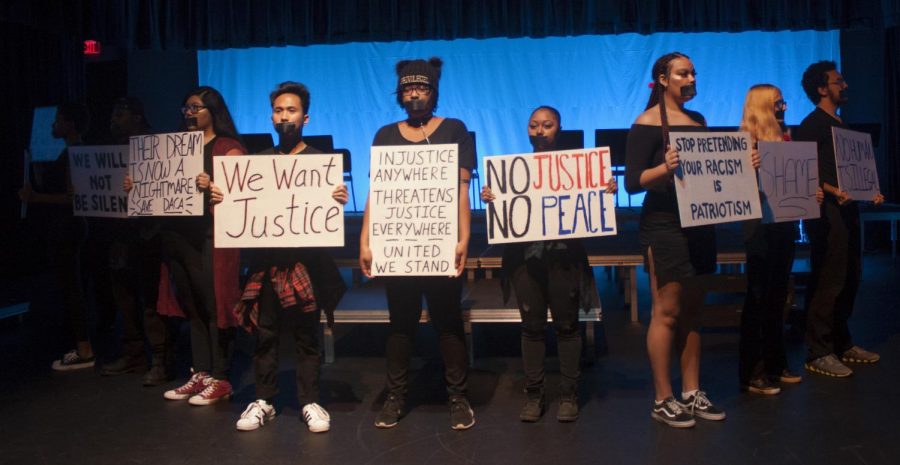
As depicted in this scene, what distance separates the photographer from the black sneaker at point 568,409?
10.5 feet

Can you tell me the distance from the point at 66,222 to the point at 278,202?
1641 millimetres

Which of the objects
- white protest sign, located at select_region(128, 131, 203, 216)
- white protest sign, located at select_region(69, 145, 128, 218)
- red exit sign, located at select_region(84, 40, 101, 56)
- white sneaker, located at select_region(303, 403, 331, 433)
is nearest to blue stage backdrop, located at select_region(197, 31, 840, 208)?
red exit sign, located at select_region(84, 40, 101, 56)

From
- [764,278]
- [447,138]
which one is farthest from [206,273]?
[764,278]

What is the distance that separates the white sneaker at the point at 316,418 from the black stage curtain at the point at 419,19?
6122 mm

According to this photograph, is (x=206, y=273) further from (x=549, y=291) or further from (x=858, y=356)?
(x=858, y=356)

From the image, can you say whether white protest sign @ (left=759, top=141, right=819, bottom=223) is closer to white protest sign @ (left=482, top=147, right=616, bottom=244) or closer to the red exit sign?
white protest sign @ (left=482, top=147, right=616, bottom=244)

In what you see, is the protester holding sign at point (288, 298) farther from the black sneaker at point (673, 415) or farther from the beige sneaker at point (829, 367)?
the beige sneaker at point (829, 367)

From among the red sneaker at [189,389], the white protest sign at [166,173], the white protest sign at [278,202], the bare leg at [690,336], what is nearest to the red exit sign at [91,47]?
the white protest sign at [166,173]

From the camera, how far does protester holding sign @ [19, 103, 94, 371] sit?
4.05 m

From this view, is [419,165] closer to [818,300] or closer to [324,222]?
[324,222]

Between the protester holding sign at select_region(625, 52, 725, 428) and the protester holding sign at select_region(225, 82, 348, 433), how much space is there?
3.92ft

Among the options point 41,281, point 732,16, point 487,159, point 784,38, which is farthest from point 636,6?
point 41,281

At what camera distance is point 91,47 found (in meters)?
9.24

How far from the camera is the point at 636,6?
8.39 metres
